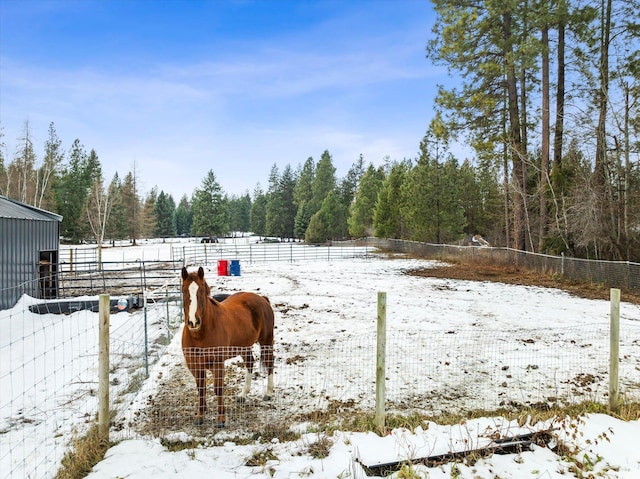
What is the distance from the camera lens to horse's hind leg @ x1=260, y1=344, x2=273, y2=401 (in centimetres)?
463

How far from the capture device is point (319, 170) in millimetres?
53156

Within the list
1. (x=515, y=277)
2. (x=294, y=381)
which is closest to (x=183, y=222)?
(x=515, y=277)

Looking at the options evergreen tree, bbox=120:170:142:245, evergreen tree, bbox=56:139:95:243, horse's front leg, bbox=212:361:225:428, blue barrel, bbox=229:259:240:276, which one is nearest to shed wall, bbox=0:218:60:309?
blue barrel, bbox=229:259:240:276

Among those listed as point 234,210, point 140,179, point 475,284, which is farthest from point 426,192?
point 234,210

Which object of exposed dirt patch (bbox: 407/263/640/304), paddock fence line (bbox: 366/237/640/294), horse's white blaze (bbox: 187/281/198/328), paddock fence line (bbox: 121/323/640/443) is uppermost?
horse's white blaze (bbox: 187/281/198/328)

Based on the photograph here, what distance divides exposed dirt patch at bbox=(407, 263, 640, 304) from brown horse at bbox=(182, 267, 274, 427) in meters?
11.2

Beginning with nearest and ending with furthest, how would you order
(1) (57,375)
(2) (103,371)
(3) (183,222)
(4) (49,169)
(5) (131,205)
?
(2) (103,371) → (1) (57,375) → (4) (49,169) → (5) (131,205) → (3) (183,222)

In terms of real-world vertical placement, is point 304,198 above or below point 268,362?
above

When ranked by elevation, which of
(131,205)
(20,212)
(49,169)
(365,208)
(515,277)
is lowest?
(515,277)

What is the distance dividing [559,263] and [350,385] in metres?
13.2

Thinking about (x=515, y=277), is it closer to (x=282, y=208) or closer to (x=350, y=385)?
(x=350, y=385)

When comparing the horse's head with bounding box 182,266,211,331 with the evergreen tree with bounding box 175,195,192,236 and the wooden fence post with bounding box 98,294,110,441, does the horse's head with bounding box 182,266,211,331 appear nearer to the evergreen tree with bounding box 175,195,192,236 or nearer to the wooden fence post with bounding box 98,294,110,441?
the wooden fence post with bounding box 98,294,110,441

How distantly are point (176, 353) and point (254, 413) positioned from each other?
113 inches

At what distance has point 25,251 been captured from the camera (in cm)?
1060
